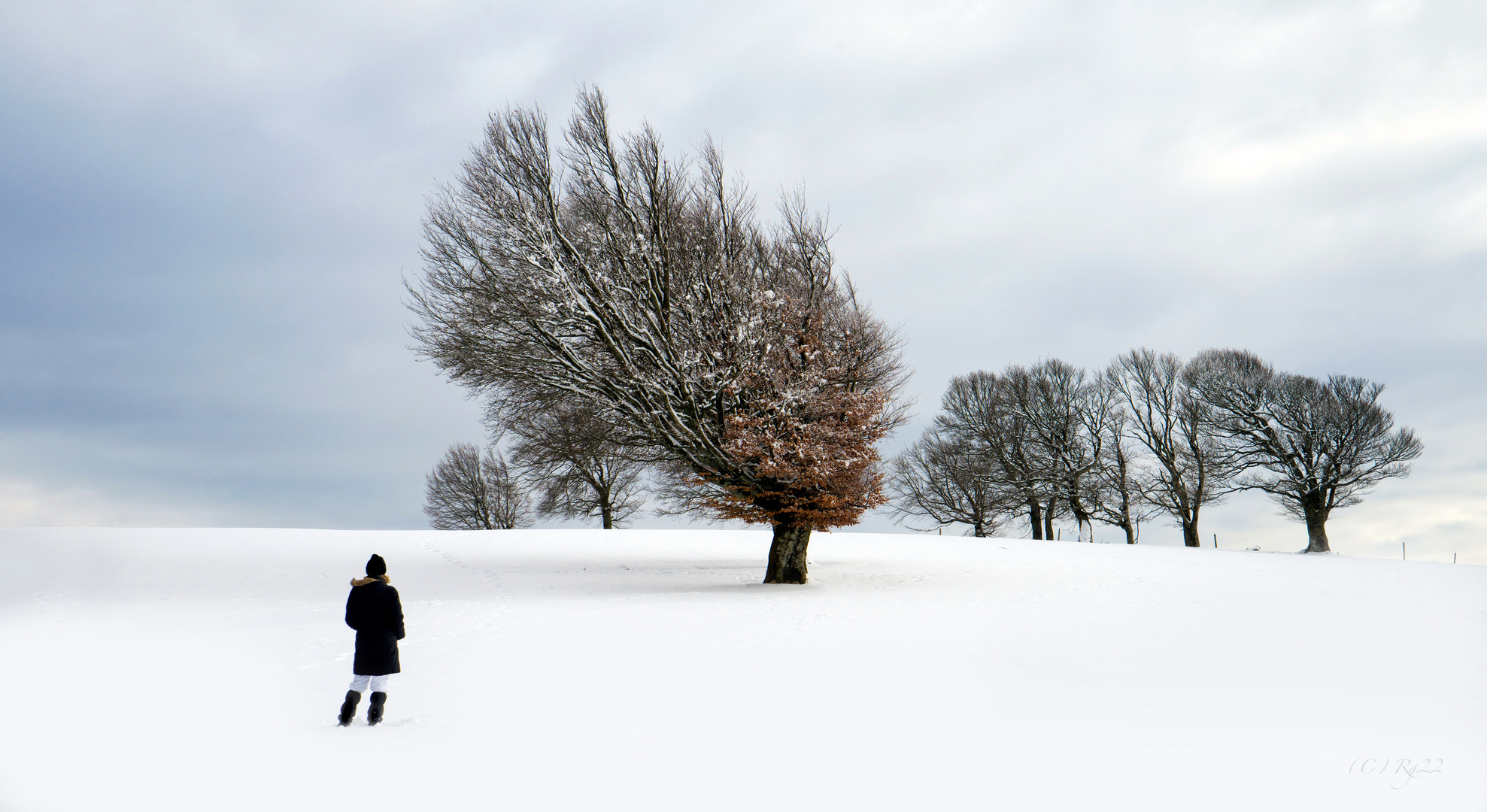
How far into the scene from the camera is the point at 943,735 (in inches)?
245

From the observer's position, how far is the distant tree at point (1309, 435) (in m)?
32.3

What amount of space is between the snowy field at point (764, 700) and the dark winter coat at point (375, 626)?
49 cm

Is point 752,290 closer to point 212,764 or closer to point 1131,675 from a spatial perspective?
point 1131,675

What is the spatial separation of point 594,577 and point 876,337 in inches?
358

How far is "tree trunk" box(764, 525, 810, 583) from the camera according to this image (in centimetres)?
1848

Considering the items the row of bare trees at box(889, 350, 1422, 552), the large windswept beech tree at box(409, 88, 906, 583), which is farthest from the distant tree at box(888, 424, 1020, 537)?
the large windswept beech tree at box(409, 88, 906, 583)

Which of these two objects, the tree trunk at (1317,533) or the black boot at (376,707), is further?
the tree trunk at (1317,533)

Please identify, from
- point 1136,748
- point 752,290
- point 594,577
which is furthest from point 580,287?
point 1136,748

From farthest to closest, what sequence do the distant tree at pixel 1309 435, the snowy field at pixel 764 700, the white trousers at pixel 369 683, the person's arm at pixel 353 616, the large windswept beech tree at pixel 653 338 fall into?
the distant tree at pixel 1309 435 < the large windswept beech tree at pixel 653 338 < the person's arm at pixel 353 616 < the white trousers at pixel 369 683 < the snowy field at pixel 764 700

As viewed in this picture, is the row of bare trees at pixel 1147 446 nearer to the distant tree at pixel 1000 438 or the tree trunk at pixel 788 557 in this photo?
the distant tree at pixel 1000 438

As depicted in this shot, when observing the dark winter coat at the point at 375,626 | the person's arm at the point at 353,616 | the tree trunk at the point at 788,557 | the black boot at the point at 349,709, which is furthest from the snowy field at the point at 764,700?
the tree trunk at the point at 788,557

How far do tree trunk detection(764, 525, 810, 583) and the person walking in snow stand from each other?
1226 centimetres

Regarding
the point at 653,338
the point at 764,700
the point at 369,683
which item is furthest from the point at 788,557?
the point at 369,683

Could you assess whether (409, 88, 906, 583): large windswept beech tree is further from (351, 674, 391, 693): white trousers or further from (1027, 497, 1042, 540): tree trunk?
(1027, 497, 1042, 540): tree trunk
